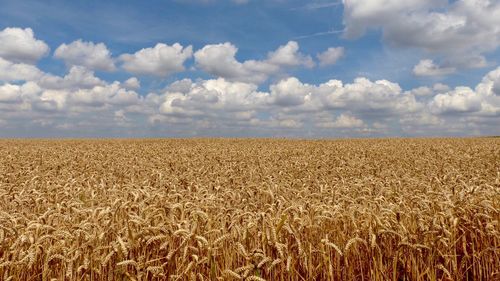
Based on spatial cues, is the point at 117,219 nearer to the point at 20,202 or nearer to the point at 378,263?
the point at 20,202

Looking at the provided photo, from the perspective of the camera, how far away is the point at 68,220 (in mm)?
5676

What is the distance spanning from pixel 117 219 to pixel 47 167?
12804mm

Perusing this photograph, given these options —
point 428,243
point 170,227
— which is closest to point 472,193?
point 428,243

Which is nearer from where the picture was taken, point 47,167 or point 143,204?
point 143,204

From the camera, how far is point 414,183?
9.77 meters

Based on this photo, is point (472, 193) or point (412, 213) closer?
point (412, 213)

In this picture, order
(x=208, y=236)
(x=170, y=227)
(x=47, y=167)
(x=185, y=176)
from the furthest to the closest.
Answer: (x=47, y=167) → (x=185, y=176) → (x=208, y=236) → (x=170, y=227)

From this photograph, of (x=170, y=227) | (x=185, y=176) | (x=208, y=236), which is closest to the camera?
(x=170, y=227)

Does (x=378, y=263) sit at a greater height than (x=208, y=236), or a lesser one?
lesser

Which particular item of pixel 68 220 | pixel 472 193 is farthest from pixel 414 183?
pixel 68 220

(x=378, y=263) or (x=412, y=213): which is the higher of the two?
(x=412, y=213)

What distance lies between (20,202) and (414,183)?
8.53 meters

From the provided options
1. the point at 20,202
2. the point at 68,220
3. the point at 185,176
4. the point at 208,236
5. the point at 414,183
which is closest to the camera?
the point at 208,236

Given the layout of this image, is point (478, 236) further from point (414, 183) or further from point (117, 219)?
point (117, 219)
